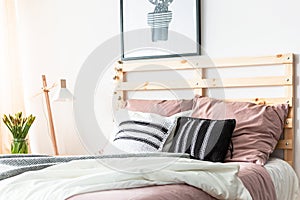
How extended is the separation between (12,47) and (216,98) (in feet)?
5.73

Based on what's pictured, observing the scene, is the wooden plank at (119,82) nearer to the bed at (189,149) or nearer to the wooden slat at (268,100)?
the bed at (189,149)

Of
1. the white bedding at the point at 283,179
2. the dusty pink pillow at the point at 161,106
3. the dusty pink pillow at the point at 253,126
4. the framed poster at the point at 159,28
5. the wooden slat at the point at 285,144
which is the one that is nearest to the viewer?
the white bedding at the point at 283,179

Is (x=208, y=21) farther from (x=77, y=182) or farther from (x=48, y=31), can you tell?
(x=77, y=182)

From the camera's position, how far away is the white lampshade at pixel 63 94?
359 centimetres

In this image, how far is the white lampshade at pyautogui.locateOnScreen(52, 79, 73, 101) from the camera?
3589mm

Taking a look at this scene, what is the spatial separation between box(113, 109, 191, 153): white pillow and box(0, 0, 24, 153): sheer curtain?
1.18m

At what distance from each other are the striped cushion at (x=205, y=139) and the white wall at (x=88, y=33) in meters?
0.53

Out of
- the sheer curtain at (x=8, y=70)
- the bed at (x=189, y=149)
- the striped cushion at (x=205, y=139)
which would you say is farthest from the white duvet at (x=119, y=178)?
the sheer curtain at (x=8, y=70)

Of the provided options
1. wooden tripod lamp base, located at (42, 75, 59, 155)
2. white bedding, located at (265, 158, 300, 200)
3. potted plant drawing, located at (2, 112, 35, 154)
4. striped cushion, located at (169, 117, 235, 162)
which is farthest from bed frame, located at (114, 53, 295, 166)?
potted plant drawing, located at (2, 112, 35, 154)

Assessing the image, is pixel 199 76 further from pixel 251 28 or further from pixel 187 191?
pixel 187 191

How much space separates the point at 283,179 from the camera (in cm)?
279

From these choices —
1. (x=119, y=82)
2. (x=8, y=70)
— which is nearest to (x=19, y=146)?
(x=8, y=70)

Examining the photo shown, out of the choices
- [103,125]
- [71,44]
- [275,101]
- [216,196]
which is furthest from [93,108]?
[216,196]

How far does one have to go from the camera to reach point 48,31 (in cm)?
400
